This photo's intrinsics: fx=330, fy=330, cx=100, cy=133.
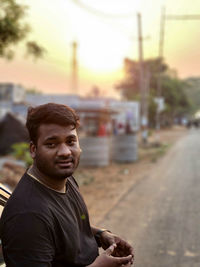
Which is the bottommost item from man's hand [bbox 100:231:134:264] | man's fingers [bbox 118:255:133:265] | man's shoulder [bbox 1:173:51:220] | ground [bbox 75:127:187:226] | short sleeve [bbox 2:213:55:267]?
ground [bbox 75:127:187:226]

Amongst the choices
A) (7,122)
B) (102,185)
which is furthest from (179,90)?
(102,185)

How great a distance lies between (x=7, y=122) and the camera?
55.1 feet

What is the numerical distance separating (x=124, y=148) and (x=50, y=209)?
12.8m

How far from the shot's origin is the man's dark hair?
1594mm

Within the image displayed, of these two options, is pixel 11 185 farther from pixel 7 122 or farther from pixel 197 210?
pixel 7 122

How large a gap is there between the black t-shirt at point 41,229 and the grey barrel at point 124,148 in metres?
12.5

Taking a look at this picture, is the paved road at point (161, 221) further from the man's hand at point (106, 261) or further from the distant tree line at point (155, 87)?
the distant tree line at point (155, 87)

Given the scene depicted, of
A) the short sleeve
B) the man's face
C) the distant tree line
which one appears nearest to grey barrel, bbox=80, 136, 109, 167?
the man's face

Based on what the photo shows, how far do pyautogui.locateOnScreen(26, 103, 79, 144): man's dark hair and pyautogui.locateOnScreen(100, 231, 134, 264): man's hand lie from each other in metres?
0.82

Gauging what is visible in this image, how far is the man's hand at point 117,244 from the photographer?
1.98 metres

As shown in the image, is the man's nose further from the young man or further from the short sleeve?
the short sleeve

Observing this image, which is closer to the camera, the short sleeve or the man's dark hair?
the short sleeve

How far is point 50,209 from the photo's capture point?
1490 millimetres

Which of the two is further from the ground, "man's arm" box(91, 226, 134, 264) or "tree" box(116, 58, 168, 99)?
"tree" box(116, 58, 168, 99)
